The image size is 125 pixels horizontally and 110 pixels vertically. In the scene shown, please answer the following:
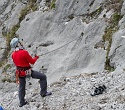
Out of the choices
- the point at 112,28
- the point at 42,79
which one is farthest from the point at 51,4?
the point at 42,79

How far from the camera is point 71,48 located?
65.1ft

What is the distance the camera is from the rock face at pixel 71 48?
14.5m

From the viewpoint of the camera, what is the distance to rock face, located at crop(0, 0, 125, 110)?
14492 mm

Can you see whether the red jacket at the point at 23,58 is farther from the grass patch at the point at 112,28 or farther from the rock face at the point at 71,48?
the grass patch at the point at 112,28

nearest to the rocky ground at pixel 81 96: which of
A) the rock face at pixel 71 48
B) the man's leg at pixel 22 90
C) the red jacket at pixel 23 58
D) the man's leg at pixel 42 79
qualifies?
the rock face at pixel 71 48

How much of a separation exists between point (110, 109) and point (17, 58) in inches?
189

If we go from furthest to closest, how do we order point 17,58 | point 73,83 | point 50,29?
point 50,29 < point 73,83 < point 17,58

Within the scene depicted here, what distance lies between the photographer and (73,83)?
52.9ft

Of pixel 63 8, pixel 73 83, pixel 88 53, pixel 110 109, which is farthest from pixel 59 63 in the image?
pixel 110 109

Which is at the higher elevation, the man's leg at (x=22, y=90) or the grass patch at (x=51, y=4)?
the grass patch at (x=51, y=4)

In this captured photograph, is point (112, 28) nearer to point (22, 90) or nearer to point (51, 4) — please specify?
point (22, 90)

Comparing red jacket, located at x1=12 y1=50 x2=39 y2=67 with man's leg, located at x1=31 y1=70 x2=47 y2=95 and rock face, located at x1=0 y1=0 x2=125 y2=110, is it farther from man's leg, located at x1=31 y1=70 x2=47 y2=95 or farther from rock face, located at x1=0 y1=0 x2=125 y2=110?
rock face, located at x1=0 y1=0 x2=125 y2=110

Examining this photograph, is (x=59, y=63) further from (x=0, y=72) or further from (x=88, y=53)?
(x=0, y=72)

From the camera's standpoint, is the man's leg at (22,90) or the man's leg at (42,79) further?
the man's leg at (22,90)
